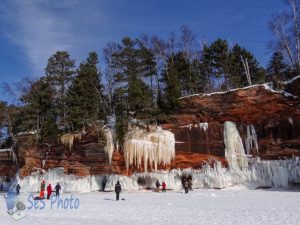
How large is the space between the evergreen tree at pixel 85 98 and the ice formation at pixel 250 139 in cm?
1246

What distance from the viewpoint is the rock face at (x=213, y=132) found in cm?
2570

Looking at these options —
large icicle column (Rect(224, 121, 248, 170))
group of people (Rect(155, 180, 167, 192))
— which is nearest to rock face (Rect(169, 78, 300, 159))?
large icicle column (Rect(224, 121, 248, 170))

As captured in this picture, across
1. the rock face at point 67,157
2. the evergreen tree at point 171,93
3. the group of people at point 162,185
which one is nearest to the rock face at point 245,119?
the evergreen tree at point 171,93

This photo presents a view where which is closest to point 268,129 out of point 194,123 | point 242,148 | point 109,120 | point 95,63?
point 242,148

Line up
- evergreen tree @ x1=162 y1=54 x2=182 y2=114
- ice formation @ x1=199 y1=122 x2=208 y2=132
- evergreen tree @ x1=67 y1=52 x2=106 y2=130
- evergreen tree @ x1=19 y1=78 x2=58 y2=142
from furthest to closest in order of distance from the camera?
evergreen tree @ x1=19 y1=78 x2=58 y2=142 → evergreen tree @ x1=67 y1=52 x2=106 y2=130 → evergreen tree @ x1=162 y1=54 x2=182 y2=114 → ice formation @ x1=199 y1=122 x2=208 y2=132

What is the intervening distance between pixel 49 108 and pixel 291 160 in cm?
2321

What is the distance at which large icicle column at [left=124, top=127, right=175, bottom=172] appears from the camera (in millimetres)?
27578

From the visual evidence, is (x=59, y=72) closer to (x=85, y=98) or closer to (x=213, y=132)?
(x=85, y=98)

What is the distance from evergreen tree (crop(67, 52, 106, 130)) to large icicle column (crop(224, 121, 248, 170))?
11.0 metres

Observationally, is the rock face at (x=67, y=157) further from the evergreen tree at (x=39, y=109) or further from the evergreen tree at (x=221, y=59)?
the evergreen tree at (x=221, y=59)

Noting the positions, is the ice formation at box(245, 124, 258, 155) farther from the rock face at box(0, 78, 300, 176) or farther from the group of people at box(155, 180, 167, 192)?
the group of people at box(155, 180, 167, 192)

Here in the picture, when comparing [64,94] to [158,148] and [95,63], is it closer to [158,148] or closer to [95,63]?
[95,63]

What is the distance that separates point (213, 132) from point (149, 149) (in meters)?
5.24

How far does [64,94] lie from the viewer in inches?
1384
